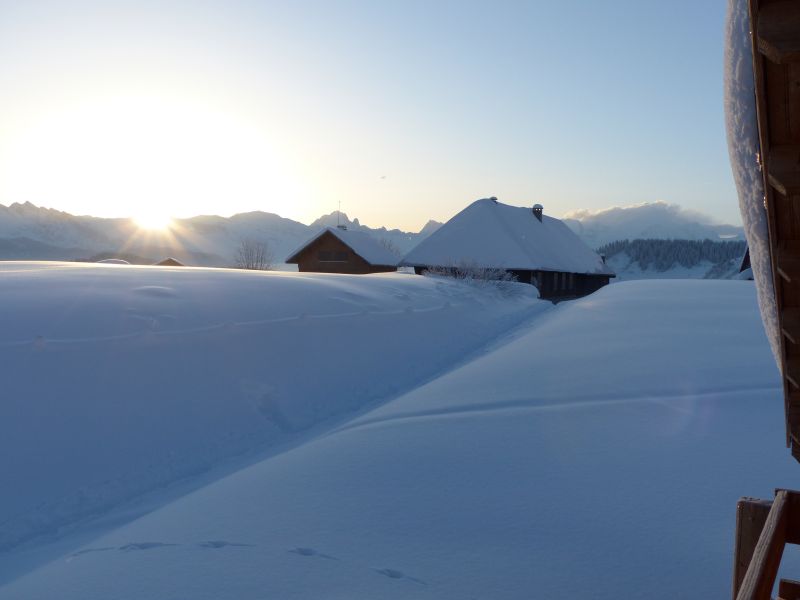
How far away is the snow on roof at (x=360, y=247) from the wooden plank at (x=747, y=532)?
108ft

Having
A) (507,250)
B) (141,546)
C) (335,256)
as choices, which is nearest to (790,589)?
(141,546)

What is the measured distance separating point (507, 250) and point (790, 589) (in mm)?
28245

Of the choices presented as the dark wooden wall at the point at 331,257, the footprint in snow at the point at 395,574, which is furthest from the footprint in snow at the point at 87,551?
the dark wooden wall at the point at 331,257

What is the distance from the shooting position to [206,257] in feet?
534

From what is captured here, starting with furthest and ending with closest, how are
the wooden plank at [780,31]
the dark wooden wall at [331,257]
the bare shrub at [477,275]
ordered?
the dark wooden wall at [331,257]
the bare shrub at [477,275]
the wooden plank at [780,31]

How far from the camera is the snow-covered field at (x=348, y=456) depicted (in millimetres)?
3115

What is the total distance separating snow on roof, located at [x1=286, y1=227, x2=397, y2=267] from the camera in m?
34.9

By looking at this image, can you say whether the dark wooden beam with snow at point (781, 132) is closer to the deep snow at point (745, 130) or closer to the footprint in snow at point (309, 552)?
the deep snow at point (745, 130)

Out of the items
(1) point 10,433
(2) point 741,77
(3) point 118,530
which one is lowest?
(3) point 118,530

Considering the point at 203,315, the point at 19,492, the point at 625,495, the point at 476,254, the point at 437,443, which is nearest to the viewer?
the point at 625,495

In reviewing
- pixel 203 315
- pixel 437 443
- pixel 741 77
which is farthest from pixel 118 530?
pixel 203 315

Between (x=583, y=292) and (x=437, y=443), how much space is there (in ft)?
111

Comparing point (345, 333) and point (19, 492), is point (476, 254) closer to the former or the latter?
point (345, 333)

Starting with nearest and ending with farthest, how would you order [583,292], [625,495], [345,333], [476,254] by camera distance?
[625,495], [345,333], [476,254], [583,292]
